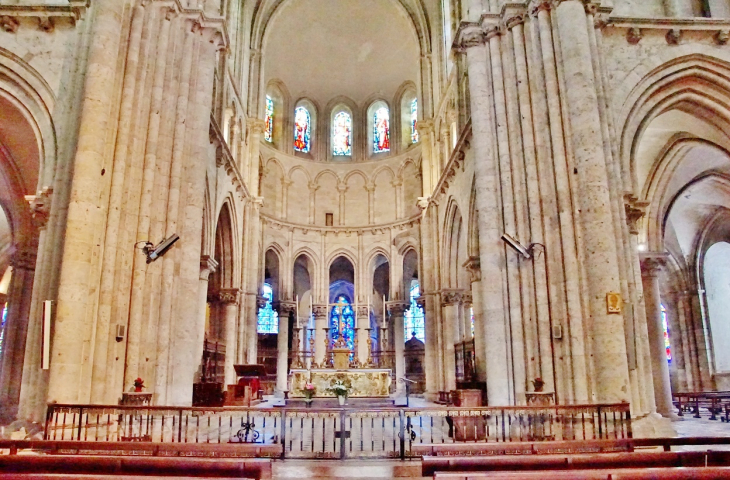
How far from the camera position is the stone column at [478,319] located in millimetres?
18016

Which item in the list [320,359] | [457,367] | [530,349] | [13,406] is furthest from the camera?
[320,359]

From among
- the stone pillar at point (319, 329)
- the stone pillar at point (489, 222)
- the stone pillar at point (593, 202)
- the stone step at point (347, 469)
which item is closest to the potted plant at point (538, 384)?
the stone pillar at point (593, 202)

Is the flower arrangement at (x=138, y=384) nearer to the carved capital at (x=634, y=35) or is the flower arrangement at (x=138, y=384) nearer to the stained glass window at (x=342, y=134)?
the carved capital at (x=634, y=35)

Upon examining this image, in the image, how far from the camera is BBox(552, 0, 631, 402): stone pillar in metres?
12.1

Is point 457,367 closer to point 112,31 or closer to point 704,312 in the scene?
point 704,312

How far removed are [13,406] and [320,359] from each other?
54.6 ft

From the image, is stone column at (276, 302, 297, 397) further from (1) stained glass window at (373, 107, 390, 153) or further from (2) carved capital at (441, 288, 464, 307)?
(1) stained glass window at (373, 107, 390, 153)

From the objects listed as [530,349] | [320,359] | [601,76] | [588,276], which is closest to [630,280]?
[588,276]

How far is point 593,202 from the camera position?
42.3 feet

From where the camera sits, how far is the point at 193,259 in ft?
48.7

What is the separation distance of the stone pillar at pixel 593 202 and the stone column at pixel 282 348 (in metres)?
20.2

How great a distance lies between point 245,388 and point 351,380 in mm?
4639

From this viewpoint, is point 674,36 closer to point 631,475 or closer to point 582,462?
point 582,462

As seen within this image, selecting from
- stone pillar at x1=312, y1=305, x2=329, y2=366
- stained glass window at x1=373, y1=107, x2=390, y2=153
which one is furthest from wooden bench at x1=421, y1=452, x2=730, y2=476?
stained glass window at x1=373, y1=107, x2=390, y2=153
